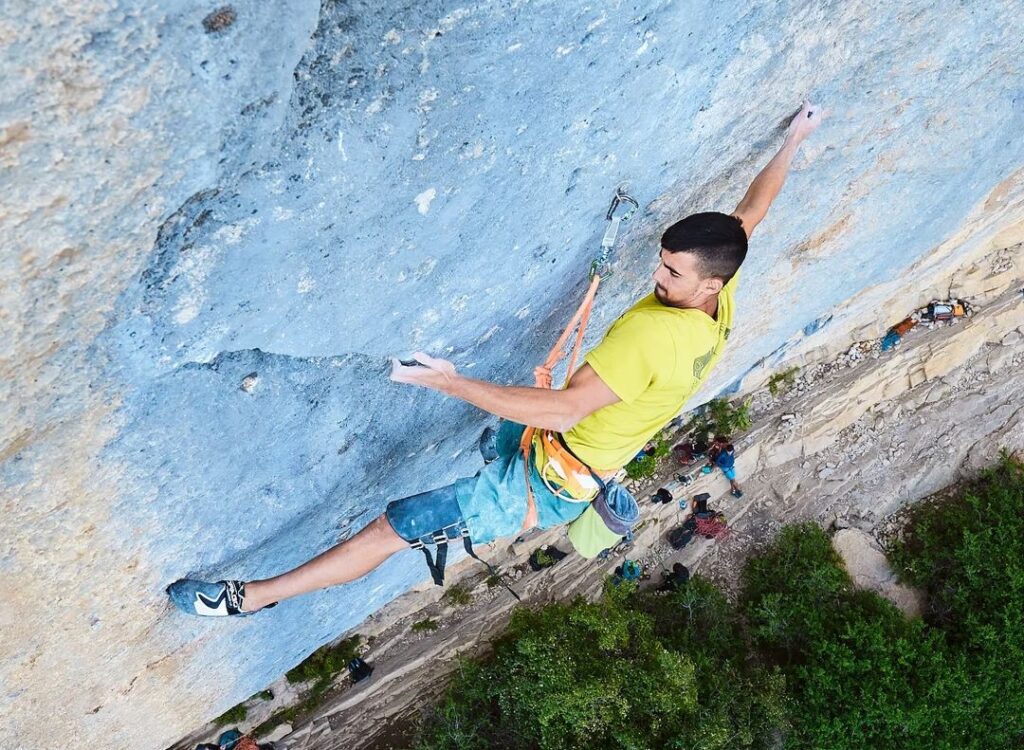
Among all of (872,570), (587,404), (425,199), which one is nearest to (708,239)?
(587,404)

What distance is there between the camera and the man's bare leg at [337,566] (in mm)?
3039

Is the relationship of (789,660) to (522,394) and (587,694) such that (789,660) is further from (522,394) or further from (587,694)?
(522,394)

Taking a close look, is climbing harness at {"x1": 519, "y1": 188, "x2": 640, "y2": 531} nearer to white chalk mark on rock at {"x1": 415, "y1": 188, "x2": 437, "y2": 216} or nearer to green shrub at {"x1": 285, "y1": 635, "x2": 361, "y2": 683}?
white chalk mark on rock at {"x1": 415, "y1": 188, "x2": 437, "y2": 216}

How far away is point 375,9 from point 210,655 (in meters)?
3.24

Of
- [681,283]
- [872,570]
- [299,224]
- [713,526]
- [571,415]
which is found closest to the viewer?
[299,224]

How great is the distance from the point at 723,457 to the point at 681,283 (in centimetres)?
516

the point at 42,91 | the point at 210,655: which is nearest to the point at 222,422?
the point at 42,91

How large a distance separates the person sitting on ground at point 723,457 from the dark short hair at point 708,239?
518cm

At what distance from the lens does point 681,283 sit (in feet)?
8.43

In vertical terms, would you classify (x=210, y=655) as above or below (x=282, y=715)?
above

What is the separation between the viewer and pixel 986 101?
4.04 m

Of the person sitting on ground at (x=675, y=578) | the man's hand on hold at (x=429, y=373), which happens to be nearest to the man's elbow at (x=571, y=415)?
the man's hand on hold at (x=429, y=373)

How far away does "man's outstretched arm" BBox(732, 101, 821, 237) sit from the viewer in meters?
3.07

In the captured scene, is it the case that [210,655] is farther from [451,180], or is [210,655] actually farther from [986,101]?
[986,101]
